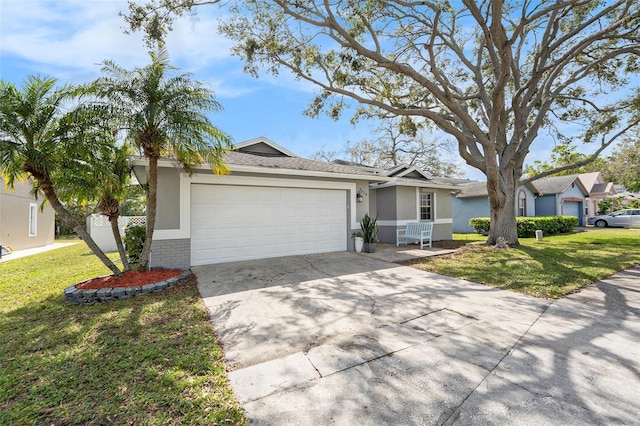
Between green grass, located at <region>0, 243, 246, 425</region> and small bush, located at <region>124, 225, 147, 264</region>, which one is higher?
small bush, located at <region>124, 225, 147, 264</region>

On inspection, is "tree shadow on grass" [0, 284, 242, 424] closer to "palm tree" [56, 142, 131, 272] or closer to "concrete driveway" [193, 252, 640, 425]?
"concrete driveway" [193, 252, 640, 425]

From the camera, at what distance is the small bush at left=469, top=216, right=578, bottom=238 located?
15.9 metres

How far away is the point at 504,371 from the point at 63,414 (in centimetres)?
400

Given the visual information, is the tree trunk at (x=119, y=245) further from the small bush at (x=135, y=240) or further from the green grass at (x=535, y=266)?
the green grass at (x=535, y=266)

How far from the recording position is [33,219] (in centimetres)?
1478

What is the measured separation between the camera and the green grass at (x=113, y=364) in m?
2.28

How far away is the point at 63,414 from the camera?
2.27 meters

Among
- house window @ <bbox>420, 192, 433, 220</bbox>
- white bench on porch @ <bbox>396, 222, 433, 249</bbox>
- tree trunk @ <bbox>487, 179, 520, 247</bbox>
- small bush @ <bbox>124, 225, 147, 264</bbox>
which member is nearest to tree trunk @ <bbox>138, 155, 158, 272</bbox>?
small bush @ <bbox>124, 225, 147, 264</bbox>

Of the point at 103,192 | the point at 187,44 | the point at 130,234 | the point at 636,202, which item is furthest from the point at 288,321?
the point at 636,202

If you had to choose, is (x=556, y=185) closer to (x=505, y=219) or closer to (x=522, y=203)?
(x=522, y=203)

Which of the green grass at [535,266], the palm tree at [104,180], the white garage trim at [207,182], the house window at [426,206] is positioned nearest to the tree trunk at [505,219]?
the green grass at [535,266]

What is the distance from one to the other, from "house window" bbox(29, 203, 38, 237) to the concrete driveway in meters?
15.6

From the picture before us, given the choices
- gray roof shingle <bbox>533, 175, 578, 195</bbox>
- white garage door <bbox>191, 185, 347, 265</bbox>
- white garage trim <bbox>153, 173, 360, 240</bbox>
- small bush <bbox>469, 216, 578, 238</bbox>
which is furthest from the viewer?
gray roof shingle <bbox>533, 175, 578, 195</bbox>

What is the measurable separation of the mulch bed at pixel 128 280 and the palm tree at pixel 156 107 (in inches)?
27.4
